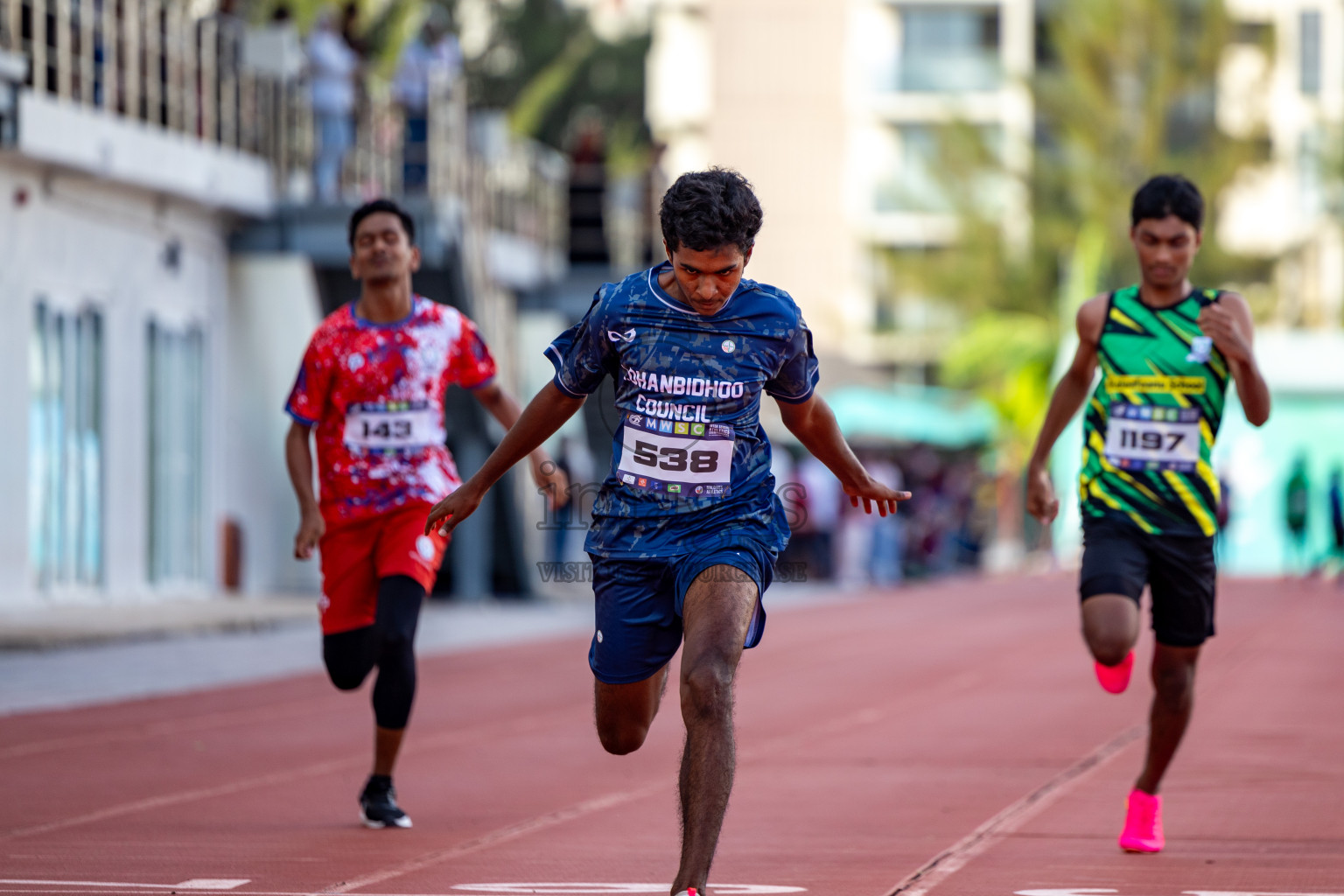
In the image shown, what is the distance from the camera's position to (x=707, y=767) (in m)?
5.70

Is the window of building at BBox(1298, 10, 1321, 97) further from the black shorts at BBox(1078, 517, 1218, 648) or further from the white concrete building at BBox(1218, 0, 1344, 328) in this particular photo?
the black shorts at BBox(1078, 517, 1218, 648)

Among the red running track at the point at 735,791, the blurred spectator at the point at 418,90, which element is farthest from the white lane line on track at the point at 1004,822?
the blurred spectator at the point at 418,90

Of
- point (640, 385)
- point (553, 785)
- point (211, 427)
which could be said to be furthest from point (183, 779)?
point (211, 427)

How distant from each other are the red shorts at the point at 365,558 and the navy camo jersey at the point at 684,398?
2243mm

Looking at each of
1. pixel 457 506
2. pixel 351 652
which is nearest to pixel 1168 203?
pixel 457 506

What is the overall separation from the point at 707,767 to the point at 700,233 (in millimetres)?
1312

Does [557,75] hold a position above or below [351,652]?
above

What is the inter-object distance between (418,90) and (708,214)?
2115 cm

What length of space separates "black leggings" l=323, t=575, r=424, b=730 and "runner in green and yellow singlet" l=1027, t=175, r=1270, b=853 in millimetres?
2192

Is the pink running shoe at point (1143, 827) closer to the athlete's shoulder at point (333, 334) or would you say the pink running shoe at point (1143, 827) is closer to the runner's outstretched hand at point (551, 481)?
the runner's outstretched hand at point (551, 481)

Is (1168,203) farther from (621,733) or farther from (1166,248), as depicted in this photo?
(621,733)

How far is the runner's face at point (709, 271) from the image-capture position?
19.5ft

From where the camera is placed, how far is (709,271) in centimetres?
597

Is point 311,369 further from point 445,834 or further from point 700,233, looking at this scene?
point 700,233
